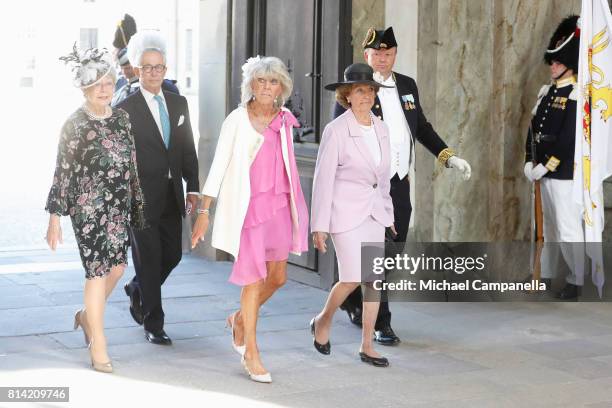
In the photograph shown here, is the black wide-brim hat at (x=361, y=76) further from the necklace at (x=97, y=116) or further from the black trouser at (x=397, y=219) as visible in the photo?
the necklace at (x=97, y=116)

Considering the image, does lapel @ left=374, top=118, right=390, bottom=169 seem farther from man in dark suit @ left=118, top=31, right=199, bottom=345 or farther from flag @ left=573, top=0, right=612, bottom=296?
flag @ left=573, top=0, right=612, bottom=296

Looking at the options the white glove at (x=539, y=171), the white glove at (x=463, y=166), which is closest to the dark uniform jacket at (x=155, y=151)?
the white glove at (x=463, y=166)

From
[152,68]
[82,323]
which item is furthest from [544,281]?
[82,323]

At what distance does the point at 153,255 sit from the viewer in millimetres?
7453

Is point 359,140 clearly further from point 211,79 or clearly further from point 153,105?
point 211,79

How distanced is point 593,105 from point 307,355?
9.14 ft

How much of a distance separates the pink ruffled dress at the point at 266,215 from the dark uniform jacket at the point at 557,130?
9.94 feet

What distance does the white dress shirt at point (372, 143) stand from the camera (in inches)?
271

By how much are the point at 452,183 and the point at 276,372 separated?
10.00 feet

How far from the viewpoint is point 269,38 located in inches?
402

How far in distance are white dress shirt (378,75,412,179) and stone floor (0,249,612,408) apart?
1.17m

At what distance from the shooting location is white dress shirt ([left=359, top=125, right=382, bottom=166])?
6.89 meters

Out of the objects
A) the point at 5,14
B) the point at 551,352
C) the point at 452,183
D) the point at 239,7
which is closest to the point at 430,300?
the point at 452,183

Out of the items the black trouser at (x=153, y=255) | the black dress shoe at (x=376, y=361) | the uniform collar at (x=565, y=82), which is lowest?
the black dress shoe at (x=376, y=361)
